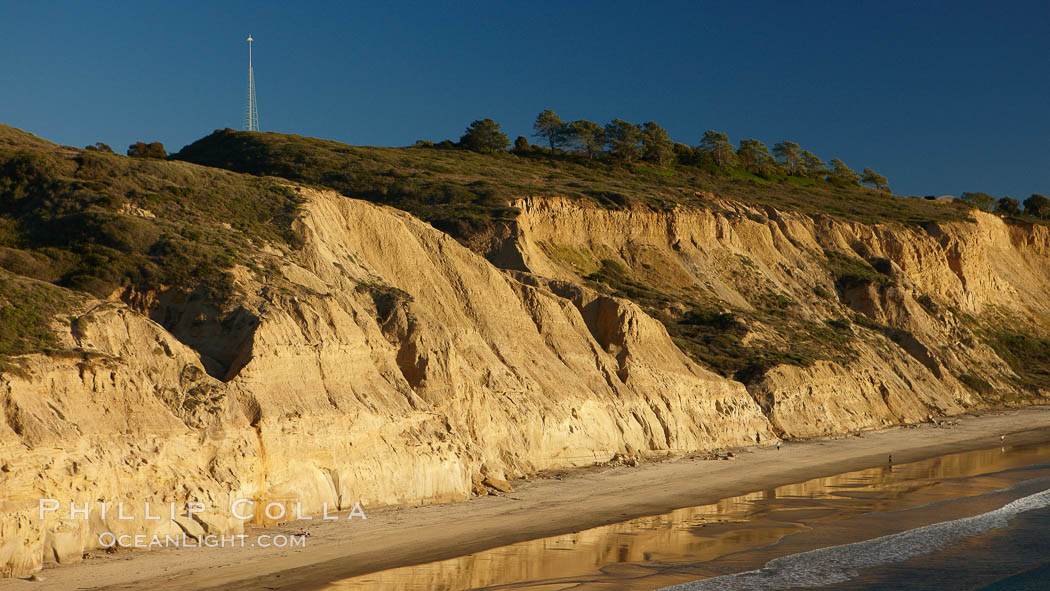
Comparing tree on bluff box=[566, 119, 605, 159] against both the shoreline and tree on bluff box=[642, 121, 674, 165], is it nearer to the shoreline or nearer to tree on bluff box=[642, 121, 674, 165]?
tree on bluff box=[642, 121, 674, 165]

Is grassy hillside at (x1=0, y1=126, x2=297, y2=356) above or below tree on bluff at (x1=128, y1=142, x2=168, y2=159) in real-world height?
below

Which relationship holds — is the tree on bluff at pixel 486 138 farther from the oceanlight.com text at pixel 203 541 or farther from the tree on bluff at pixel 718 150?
the oceanlight.com text at pixel 203 541

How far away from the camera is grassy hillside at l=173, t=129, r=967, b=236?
165ft

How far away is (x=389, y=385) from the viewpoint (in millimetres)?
22891

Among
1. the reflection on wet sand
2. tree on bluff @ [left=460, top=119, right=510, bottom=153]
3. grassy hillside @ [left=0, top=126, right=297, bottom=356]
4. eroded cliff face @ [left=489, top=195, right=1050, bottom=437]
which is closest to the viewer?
the reflection on wet sand

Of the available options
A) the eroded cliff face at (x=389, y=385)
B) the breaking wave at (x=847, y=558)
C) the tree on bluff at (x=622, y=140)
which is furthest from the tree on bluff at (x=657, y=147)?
the breaking wave at (x=847, y=558)

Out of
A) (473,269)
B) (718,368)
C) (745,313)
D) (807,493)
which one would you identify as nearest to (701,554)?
(807,493)

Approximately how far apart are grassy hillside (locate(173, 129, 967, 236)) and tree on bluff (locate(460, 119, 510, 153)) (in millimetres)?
2143

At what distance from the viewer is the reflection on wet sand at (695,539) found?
1641 cm

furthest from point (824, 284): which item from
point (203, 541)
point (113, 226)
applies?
point (203, 541)

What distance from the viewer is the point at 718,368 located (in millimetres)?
36688

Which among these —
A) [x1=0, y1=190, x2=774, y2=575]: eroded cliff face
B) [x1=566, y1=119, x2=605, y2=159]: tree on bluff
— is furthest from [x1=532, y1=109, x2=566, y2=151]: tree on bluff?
[x1=0, y1=190, x2=774, y2=575]: eroded cliff face

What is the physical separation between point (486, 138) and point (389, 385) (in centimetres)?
6063

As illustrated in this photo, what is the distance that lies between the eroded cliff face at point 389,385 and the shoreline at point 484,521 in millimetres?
710
